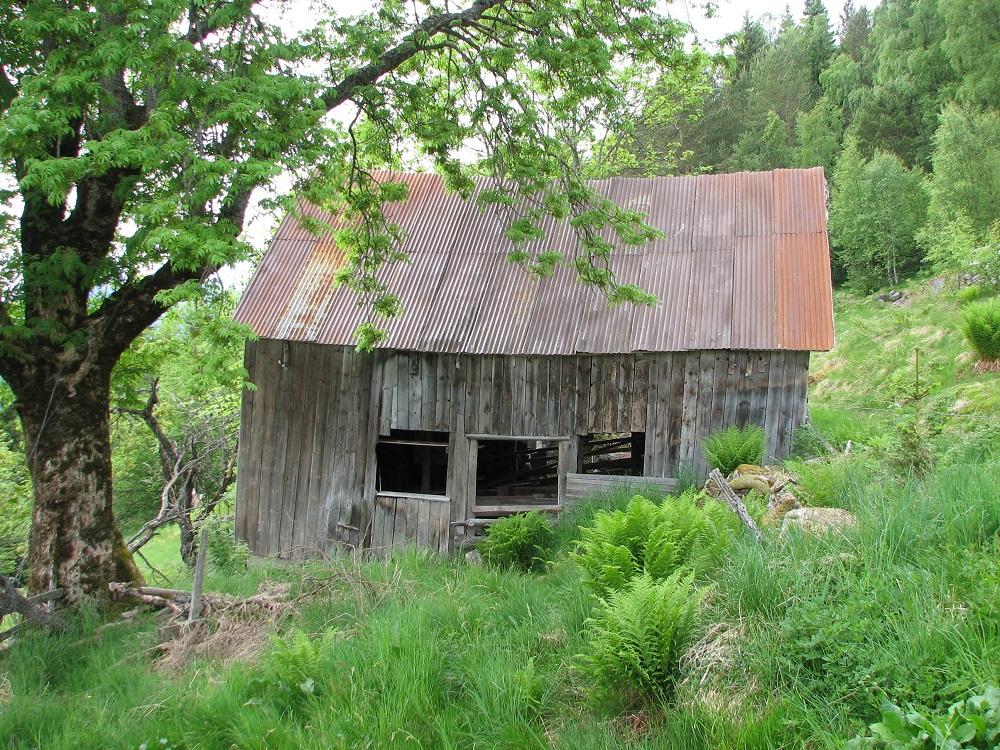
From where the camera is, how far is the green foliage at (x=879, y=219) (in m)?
27.4

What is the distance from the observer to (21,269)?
679cm

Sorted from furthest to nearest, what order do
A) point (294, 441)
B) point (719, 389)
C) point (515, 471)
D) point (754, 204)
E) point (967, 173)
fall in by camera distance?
point (967, 173)
point (515, 471)
point (754, 204)
point (294, 441)
point (719, 389)

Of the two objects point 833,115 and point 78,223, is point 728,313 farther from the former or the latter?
point 833,115

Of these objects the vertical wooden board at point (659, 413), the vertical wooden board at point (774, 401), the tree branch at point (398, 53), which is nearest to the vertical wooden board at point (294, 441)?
the tree branch at point (398, 53)

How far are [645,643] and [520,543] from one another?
4.52m

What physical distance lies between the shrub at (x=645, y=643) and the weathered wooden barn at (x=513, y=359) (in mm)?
5708

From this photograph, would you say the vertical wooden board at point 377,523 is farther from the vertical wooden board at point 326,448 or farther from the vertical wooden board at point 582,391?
the vertical wooden board at point 582,391

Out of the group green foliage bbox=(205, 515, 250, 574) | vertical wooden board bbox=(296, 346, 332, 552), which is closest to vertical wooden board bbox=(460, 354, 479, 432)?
vertical wooden board bbox=(296, 346, 332, 552)

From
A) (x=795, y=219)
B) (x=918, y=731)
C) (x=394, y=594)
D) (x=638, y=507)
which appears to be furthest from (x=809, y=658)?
(x=795, y=219)

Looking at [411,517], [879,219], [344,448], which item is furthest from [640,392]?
[879,219]

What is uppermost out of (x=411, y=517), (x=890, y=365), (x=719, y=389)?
(x=890, y=365)

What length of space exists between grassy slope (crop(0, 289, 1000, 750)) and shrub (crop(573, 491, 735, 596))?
9.3 inches

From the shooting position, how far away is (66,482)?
267 inches

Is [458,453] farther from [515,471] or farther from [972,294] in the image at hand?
[972,294]
